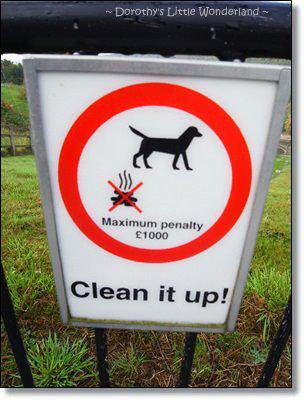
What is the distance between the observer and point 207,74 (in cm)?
64

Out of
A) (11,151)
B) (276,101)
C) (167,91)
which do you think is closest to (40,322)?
(167,91)

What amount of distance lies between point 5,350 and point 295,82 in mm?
1523

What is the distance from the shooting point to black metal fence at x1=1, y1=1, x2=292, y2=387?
62cm

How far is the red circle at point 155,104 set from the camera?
665 millimetres

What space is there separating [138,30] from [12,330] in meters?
0.86

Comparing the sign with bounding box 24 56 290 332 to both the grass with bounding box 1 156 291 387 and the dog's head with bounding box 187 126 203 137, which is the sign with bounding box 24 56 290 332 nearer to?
the dog's head with bounding box 187 126 203 137

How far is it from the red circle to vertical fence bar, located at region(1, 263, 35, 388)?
0.27 m

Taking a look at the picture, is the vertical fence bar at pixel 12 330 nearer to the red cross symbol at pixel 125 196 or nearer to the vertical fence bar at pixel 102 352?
the vertical fence bar at pixel 102 352

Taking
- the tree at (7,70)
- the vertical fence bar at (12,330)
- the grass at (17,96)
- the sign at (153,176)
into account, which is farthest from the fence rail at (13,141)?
the sign at (153,176)

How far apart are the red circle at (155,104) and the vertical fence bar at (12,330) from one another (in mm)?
272

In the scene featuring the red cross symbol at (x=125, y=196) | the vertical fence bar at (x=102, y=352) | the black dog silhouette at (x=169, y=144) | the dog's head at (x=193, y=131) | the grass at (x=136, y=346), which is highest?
the dog's head at (x=193, y=131)

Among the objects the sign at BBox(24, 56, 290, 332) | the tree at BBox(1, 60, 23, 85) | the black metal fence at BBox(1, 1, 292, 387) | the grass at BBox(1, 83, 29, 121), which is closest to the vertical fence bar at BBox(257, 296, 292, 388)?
the sign at BBox(24, 56, 290, 332)

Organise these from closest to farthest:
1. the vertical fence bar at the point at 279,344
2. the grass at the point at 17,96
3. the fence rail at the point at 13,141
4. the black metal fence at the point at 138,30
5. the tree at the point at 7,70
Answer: the black metal fence at the point at 138,30
the vertical fence bar at the point at 279,344
the tree at the point at 7,70
the grass at the point at 17,96
the fence rail at the point at 13,141

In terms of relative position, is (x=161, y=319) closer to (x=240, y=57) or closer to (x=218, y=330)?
(x=218, y=330)
